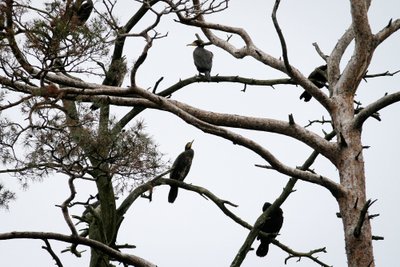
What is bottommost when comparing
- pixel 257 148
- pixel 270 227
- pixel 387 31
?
pixel 257 148

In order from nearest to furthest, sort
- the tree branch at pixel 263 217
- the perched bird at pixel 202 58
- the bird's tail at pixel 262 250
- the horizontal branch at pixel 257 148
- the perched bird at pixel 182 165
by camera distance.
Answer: the horizontal branch at pixel 257 148 → the tree branch at pixel 263 217 → the bird's tail at pixel 262 250 → the perched bird at pixel 182 165 → the perched bird at pixel 202 58

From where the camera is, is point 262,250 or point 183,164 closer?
point 262,250

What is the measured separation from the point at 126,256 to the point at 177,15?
88.9 inches

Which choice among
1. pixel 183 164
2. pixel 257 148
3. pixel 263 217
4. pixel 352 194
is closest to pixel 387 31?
pixel 352 194

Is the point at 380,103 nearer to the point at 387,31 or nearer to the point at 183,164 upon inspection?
the point at 387,31

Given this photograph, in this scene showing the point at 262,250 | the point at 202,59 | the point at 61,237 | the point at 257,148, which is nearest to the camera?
the point at 61,237

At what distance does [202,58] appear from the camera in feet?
29.9

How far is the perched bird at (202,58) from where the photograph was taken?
29.0ft

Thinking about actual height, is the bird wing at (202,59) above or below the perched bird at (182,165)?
above

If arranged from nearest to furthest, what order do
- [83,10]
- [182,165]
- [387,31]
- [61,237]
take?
[61,237], [387,31], [83,10], [182,165]

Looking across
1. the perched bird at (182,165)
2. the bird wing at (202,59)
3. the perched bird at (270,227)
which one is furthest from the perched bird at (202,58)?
the perched bird at (270,227)

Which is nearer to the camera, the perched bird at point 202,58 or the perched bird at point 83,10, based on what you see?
the perched bird at point 83,10

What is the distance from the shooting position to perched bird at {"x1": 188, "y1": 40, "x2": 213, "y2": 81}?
8836mm

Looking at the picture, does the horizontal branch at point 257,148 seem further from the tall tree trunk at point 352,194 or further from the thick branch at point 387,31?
the thick branch at point 387,31
